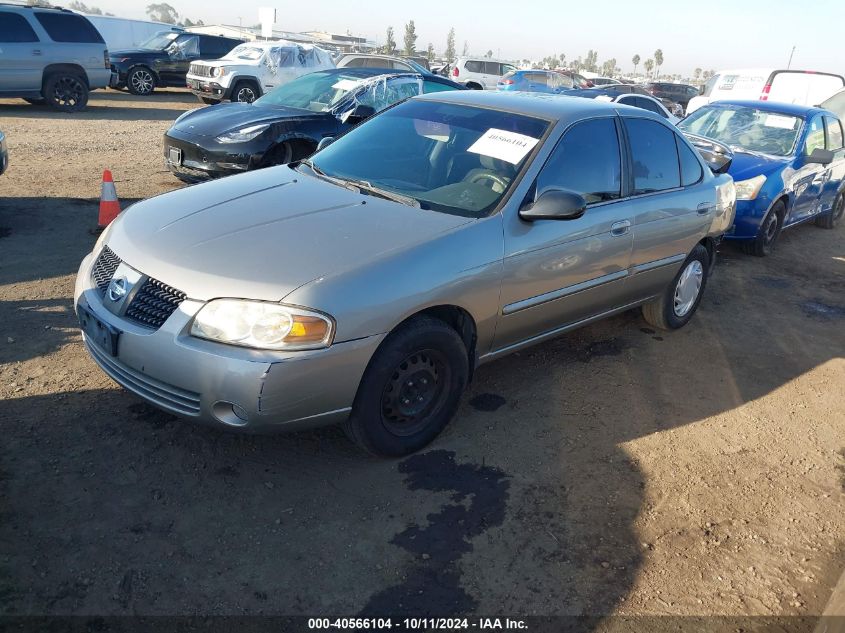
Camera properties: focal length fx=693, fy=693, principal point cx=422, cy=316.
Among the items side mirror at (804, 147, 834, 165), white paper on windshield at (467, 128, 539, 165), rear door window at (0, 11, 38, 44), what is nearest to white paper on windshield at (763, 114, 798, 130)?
side mirror at (804, 147, 834, 165)

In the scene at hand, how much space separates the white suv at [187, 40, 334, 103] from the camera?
16.8 meters

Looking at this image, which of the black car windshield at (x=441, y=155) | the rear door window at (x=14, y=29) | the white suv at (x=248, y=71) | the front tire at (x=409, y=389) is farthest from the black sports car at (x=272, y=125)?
the white suv at (x=248, y=71)

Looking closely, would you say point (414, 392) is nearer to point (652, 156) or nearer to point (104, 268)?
point (104, 268)

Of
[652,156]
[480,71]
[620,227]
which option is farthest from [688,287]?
[480,71]

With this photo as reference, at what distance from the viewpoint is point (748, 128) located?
8.68 m

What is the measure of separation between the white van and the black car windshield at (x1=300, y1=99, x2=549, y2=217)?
11.8 metres

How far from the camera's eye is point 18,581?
2.52 meters

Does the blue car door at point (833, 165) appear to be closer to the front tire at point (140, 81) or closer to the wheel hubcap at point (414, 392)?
the wheel hubcap at point (414, 392)

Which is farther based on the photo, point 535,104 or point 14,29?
point 14,29

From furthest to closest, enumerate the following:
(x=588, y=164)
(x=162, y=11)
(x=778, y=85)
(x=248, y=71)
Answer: (x=162, y=11), (x=248, y=71), (x=778, y=85), (x=588, y=164)

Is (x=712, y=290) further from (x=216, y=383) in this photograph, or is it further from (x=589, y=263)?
(x=216, y=383)

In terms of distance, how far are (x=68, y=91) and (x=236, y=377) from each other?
14.2 meters

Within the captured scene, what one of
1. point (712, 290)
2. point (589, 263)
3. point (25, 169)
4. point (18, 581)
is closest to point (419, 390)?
point (589, 263)

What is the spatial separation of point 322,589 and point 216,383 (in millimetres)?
A: 914
